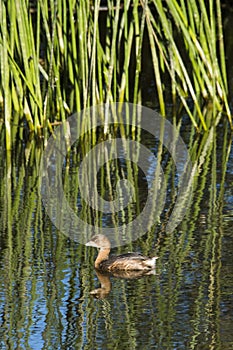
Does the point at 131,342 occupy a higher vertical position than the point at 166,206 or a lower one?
lower

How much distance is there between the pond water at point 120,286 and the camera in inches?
211

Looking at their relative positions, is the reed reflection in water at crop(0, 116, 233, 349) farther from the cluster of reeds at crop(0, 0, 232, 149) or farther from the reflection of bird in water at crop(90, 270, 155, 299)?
the cluster of reeds at crop(0, 0, 232, 149)

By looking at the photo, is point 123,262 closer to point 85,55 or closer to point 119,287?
point 119,287

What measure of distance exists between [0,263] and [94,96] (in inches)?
155

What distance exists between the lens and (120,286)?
626 centimetres

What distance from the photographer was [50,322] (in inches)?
220

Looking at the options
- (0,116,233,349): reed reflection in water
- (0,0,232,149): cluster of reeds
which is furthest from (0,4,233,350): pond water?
(0,0,232,149): cluster of reeds

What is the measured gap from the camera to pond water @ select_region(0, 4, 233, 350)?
536 centimetres

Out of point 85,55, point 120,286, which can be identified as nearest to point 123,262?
point 120,286

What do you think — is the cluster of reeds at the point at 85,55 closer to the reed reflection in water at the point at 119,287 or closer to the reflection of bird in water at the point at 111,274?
the reed reflection in water at the point at 119,287

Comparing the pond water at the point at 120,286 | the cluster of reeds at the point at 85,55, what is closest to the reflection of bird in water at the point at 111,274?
the pond water at the point at 120,286

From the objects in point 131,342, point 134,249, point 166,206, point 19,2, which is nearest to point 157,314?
point 131,342

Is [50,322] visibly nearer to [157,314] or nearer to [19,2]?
[157,314]

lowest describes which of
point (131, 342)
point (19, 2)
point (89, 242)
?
point (131, 342)
